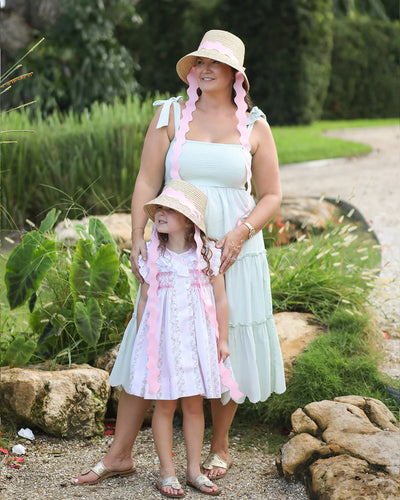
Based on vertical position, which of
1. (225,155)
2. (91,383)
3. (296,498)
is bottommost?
(296,498)

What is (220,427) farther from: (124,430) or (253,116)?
(253,116)

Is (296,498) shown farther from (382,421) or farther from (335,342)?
(335,342)

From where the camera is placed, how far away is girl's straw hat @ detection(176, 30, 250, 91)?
2803 millimetres

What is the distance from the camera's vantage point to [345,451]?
109 inches

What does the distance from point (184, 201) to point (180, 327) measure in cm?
49

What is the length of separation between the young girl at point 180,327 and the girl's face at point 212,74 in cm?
42

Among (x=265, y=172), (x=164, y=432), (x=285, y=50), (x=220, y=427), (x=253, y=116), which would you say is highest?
(x=285, y=50)

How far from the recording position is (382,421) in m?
2.96

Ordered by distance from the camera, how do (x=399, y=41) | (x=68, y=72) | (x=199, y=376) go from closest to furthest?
(x=199, y=376)
(x=68, y=72)
(x=399, y=41)

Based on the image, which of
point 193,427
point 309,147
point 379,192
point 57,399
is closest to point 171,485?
point 193,427

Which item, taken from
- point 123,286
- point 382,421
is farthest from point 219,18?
point 382,421

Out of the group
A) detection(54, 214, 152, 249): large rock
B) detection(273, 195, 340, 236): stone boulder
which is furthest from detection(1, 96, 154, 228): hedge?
detection(273, 195, 340, 236): stone boulder

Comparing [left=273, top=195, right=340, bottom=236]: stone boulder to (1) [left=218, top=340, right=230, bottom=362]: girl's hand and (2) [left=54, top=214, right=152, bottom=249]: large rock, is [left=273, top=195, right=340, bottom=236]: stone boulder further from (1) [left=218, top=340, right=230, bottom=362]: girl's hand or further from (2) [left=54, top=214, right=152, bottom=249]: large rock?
(1) [left=218, top=340, right=230, bottom=362]: girl's hand

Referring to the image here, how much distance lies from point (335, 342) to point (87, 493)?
162cm
